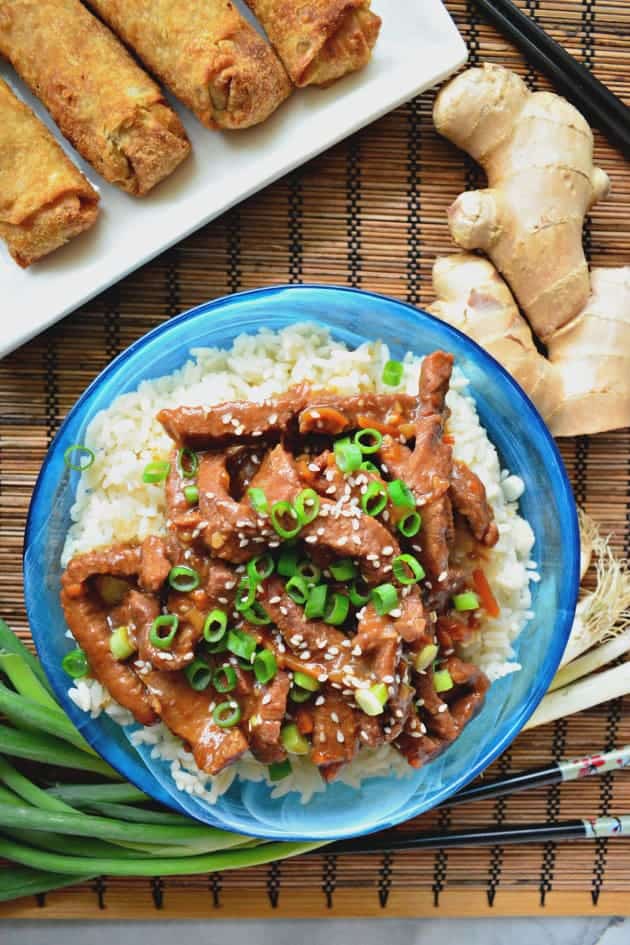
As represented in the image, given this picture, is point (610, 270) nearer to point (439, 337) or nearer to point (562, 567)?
point (439, 337)

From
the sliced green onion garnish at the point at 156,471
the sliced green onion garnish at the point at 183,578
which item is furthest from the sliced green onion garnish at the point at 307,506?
the sliced green onion garnish at the point at 156,471

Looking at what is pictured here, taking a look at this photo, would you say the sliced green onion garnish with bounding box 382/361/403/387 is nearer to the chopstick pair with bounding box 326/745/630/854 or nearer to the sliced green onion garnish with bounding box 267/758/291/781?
the sliced green onion garnish with bounding box 267/758/291/781

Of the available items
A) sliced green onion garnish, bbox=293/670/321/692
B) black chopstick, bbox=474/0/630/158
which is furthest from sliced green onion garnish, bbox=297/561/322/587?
black chopstick, bbox=474/0/630/158

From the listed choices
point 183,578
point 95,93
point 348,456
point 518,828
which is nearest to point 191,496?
point 183,578

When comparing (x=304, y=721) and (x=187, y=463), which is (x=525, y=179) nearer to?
(x=187, y=463)

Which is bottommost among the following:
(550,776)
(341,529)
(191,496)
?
(550,776)
